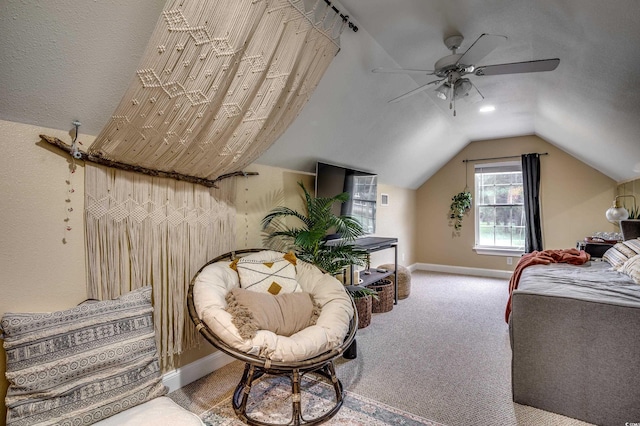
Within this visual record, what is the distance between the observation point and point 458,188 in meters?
5.93

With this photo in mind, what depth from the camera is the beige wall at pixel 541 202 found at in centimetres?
484

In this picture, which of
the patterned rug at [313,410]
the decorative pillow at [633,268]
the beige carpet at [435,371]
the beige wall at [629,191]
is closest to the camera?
the patterned rug at [313,410]

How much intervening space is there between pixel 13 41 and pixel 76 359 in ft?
4.39

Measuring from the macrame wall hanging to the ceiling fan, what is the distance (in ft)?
2.26

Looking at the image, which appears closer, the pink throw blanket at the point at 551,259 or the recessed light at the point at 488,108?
the pink throw blanket at the point at 551,259

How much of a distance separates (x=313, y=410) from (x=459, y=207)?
16.3ft

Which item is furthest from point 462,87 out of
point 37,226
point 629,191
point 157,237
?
point 629,191

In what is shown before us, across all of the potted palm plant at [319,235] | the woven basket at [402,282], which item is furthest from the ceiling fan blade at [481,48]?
the woven basket at [402,282]

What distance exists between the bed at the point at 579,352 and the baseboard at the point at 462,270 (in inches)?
143

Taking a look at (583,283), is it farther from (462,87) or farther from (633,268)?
(462,87)

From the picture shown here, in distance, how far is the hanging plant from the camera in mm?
5742

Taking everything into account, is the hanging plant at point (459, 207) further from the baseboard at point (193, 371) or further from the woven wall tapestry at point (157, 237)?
the baseboard at point (193, 371)

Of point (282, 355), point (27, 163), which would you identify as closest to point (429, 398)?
point (282, 355)

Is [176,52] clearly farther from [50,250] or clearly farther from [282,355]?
[282,355]
